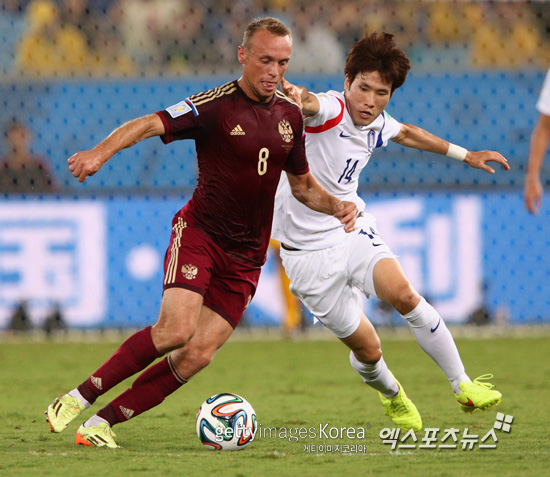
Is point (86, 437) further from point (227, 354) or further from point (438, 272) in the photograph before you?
point (438, 272)

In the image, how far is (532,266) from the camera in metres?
11.0

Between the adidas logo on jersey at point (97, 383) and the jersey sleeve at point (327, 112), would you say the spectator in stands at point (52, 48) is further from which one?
the adidas logo on jersey at point (97, 383)

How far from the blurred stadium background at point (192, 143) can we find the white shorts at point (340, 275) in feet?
16.0

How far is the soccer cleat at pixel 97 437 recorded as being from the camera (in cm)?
507

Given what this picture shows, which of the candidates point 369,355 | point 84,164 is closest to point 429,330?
point 369,355

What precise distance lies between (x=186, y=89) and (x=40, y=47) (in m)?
2.05

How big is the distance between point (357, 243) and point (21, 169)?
6.09 m

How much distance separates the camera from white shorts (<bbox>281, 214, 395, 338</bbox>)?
5605 millimetres

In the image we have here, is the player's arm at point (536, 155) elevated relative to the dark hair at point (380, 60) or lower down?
lower down

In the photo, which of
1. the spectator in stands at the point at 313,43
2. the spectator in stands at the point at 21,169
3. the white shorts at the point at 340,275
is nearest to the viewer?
the white shorts at the point at 340,275

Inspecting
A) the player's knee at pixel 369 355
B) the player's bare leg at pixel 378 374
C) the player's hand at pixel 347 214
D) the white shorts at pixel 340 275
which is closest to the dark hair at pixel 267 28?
the player's hand at pixel 347 214

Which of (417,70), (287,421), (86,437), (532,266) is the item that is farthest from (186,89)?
(86,437)

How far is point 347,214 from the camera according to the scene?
5363mm

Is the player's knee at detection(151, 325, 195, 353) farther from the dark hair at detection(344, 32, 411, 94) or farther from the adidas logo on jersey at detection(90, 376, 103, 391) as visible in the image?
the dark hair at detection(344, 32, 411, 94)
